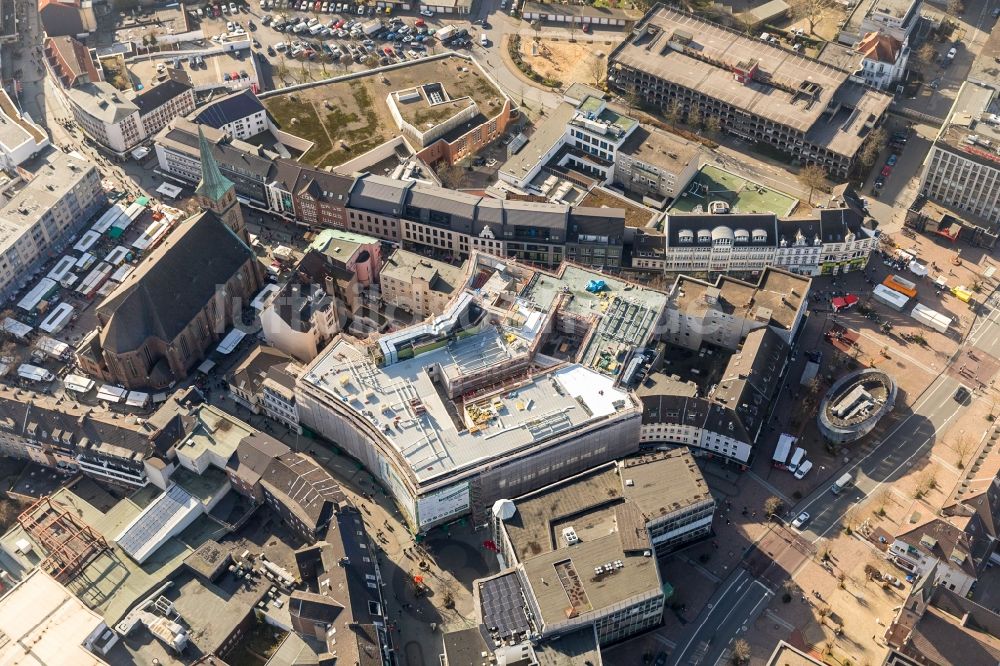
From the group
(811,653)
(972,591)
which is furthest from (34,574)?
(972,591)

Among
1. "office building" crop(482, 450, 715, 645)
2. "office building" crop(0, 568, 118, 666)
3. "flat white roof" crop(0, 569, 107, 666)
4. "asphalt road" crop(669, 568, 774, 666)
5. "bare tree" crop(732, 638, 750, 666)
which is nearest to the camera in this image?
"office building" crop(482, 450, 715, 645)

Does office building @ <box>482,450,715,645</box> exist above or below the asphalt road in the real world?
above

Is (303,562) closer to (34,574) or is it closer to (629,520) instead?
(34,574)

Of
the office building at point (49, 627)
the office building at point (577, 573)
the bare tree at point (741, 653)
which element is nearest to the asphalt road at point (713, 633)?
the bare tree at point (741, 653)

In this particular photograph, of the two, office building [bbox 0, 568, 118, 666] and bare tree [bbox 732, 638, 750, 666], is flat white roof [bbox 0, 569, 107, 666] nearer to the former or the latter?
office building [bbox 0, 568, 118, 666]

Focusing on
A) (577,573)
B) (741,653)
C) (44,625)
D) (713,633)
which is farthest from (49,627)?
(741,653)

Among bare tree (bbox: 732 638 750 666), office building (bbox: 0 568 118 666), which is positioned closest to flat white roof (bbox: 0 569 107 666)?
office building (bbox: 0 568 118 666)

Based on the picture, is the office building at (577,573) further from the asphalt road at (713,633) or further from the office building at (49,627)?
the office building at (49,627)

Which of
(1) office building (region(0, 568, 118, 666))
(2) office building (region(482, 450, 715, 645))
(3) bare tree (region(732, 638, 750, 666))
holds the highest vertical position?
(2) office building (region(482, 450, 715, 645))
